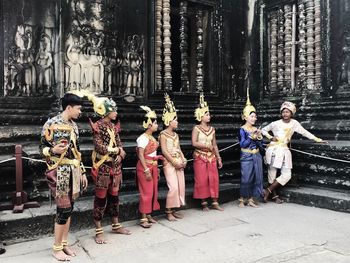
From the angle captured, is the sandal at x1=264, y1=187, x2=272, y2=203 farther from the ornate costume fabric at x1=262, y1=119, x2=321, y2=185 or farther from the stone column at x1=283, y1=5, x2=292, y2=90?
the stone column at x1=283, y1=5, x2=292, y2=90

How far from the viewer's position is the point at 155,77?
7156 mm

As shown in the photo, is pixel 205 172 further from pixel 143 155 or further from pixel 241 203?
pixel 143 155

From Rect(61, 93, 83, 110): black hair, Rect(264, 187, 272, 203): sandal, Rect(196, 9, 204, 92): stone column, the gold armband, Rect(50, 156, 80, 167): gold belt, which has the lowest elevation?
Rect(264, 187, 272, 203): sandal

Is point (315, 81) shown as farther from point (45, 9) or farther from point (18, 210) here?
point (18, 210)

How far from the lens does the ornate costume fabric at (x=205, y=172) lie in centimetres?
599

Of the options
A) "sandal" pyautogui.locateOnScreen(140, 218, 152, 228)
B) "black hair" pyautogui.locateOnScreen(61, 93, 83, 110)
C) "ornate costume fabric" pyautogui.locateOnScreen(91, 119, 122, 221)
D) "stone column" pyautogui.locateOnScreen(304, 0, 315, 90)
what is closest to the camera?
"black hair" pyautogui.locateOnScreen(61, 93, 83, 110)

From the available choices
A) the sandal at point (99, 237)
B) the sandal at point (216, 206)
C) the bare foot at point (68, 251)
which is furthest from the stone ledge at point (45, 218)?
the sandal at point (216, 206)

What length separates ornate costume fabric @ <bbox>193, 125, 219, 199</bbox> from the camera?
599cm

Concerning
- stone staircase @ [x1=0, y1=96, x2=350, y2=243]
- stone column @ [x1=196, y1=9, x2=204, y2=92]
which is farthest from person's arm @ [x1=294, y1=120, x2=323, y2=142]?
stone column @ [x1=196, y1=9, x2=204, y2=92]

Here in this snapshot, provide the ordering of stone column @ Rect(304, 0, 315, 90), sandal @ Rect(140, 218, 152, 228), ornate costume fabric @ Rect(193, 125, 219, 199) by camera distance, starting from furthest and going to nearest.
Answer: stone column @ Rect(304, 0, 315, 90) < ornate costume fabric @ Rect(193, 125, 219, 199) < sandal @ Rect(140, 218, 152, 228)

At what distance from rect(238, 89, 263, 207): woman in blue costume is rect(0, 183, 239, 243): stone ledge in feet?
4.52

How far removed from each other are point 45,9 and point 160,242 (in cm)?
419

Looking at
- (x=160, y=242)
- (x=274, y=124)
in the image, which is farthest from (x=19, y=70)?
(x=274, y=124)

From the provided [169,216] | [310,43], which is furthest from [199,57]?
[169,216]
